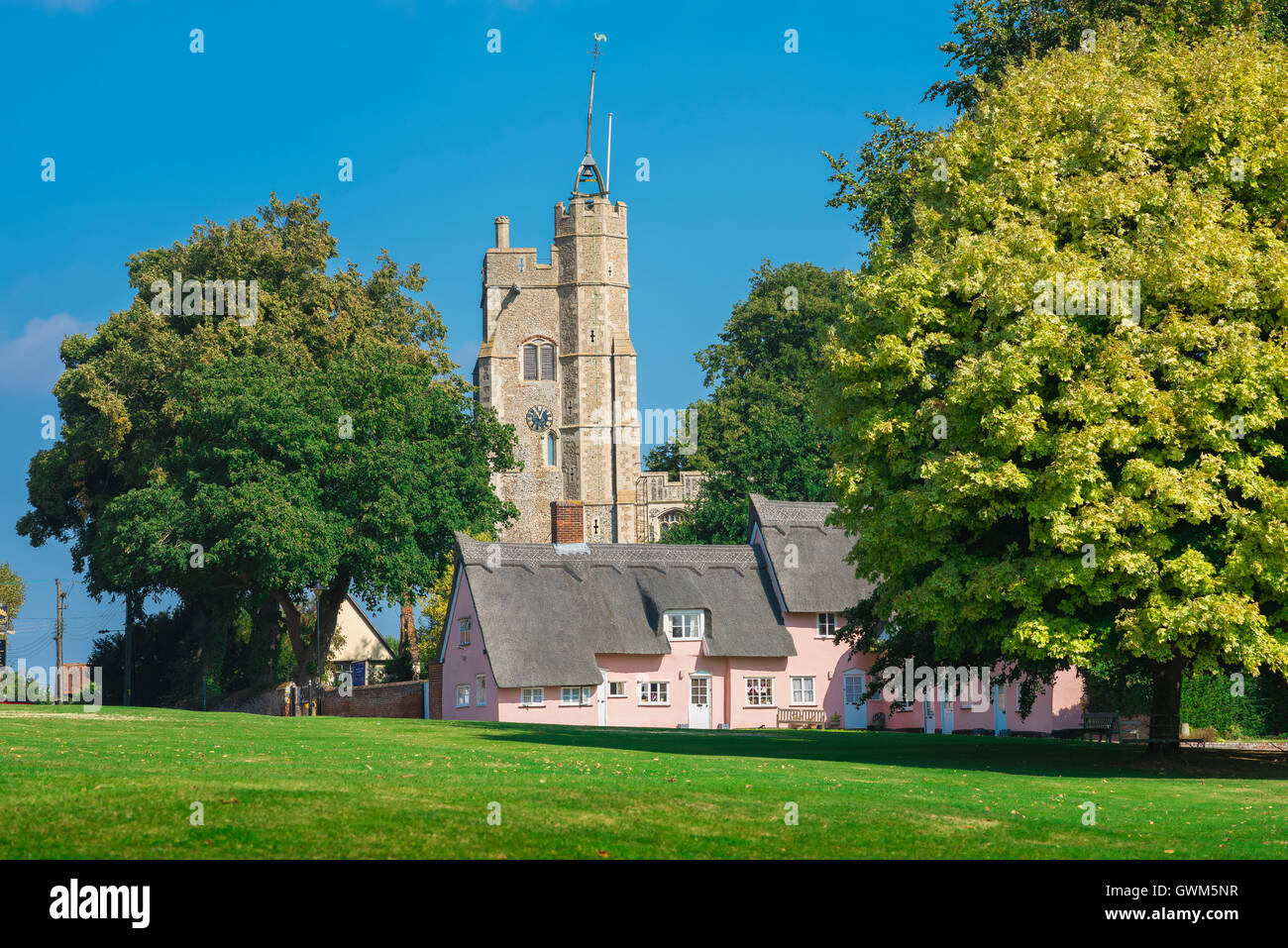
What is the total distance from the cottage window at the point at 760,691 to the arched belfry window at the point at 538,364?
52.4 metres

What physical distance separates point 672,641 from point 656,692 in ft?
6.78

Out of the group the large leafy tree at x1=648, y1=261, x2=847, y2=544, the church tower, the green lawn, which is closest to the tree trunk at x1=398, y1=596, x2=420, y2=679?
the large leafy tree at x1=648, y1=261, x2=847, y2=544

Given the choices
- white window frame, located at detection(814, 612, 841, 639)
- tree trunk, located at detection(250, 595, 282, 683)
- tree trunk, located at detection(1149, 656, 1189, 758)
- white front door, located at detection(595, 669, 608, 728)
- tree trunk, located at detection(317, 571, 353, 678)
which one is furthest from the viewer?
tree trunk, located at detection(250, 595, 282, 683)

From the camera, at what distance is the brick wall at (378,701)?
5494 centimetres

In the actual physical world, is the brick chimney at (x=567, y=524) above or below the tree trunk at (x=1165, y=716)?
above

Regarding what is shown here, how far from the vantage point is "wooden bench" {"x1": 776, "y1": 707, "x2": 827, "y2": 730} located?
54.3 metres

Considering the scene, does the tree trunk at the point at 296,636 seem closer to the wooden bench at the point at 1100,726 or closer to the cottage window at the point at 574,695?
the cottage window at the point at 574,695

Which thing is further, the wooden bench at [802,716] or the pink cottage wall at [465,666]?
the wooden bench at [802,716]

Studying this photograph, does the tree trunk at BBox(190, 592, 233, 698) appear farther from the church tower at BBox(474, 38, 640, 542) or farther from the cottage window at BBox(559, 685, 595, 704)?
the church tower at BBox(474, 38, 640, 542)

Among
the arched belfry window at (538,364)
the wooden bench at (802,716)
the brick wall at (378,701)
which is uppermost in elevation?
the arched belfry window at (538,364)

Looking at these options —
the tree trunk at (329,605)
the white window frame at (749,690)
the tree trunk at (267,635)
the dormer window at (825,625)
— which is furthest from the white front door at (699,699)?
the tree trunk at (267,635)

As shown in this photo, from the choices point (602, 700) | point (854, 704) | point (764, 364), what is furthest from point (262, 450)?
point (764, 364)

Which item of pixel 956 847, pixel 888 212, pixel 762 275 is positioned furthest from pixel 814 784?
pixel 762 275

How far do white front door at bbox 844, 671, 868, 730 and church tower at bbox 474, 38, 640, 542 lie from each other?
4602 cm
